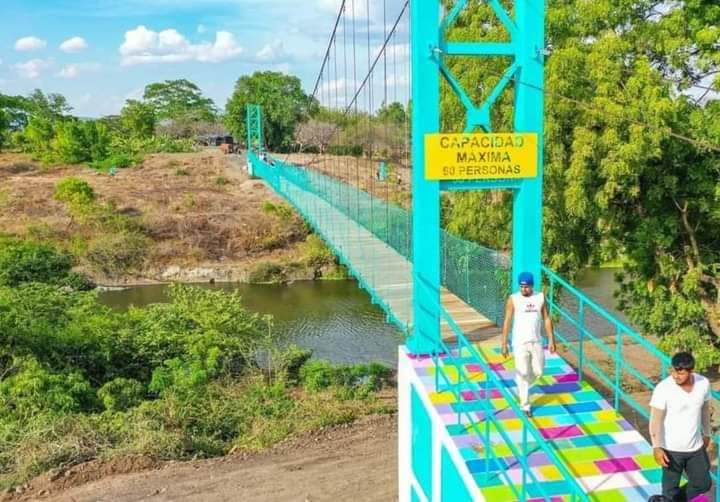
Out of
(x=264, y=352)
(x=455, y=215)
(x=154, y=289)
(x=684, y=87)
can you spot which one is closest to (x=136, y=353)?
(x=264, y=352)

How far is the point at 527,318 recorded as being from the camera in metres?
3.94

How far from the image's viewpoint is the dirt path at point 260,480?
6286 mm

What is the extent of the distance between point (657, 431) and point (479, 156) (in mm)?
2278

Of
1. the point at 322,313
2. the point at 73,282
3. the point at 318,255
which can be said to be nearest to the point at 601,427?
the point at 322,313

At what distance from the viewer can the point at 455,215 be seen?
9867 mm

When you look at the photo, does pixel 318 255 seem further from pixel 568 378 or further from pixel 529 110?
pixel 568 378

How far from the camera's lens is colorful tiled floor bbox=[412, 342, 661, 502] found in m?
3.34

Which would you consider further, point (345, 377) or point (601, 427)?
point (345, 377)

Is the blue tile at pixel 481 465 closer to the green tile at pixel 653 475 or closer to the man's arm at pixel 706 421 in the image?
the green tile at pixel 653 475

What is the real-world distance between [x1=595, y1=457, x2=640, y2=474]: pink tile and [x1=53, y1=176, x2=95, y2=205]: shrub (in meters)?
25.1

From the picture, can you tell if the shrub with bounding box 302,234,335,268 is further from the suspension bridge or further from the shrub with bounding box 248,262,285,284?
the suspension bridge

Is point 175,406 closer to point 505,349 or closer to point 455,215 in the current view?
point 455,215

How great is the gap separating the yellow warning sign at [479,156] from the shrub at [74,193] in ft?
77.5

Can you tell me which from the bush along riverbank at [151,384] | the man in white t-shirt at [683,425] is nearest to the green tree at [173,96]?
the bush along riverbank at [151,384]
